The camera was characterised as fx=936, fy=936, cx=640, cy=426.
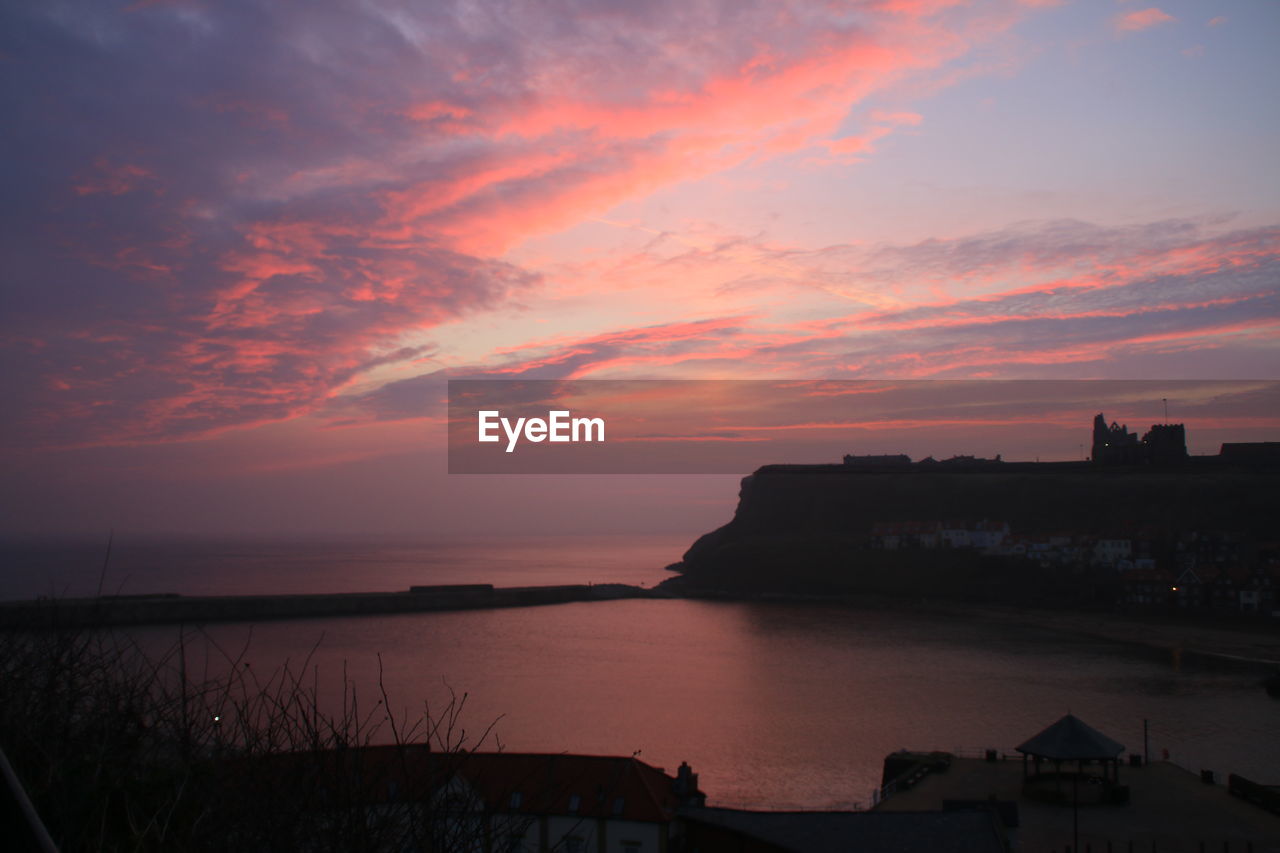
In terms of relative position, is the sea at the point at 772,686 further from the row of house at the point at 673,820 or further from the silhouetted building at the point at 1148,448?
the silhouetted building at the point at 1148,448

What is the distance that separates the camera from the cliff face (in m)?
61.9

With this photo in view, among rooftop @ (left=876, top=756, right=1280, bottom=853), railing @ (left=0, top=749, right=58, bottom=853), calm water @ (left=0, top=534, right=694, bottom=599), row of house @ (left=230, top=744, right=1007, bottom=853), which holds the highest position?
railing @ (left=0, top=749, right=58, bottom=853)

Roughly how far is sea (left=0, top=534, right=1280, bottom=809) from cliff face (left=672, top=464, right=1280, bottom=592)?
418 inches

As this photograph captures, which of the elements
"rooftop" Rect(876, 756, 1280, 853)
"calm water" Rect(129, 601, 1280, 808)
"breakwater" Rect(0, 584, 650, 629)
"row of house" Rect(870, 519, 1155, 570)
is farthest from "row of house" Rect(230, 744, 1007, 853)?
"row of house" Rect(870, 519, 1155, 570)

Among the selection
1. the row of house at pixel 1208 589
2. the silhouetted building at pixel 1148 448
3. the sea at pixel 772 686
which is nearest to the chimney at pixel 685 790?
the sea at pixel 772 686

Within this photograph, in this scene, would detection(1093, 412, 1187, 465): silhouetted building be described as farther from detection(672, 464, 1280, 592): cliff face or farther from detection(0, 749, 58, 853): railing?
detection(0, 749, 58, 853): railing

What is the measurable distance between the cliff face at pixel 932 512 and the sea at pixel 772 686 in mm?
10605

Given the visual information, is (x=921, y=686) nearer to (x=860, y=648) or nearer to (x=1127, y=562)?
(x=860, y=648)

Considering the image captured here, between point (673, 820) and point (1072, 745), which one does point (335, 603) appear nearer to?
point (673, 820)

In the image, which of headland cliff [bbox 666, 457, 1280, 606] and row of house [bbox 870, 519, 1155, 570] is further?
row of house [bbox 870, 519, 1155, 570]

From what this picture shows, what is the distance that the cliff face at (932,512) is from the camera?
61.9 m

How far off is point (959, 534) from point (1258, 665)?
110 ft

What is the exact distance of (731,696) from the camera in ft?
91.5

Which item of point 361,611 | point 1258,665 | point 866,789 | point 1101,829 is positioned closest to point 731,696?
point 866,789
